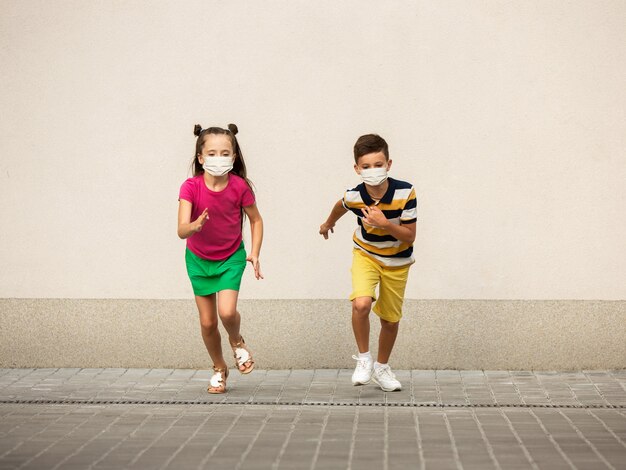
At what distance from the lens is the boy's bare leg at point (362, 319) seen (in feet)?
26.6

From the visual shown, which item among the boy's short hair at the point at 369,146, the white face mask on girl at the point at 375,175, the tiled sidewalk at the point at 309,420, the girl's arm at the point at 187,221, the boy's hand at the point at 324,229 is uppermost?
the boy's short hair at the point at 369,146

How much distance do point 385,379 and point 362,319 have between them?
18.7 inches

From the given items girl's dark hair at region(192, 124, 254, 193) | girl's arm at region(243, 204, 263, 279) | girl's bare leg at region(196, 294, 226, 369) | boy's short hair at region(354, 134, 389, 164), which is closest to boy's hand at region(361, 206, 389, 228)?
boy's short hair at region(354, 134, 389, 164)

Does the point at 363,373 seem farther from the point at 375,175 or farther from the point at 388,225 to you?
the point at 375,175

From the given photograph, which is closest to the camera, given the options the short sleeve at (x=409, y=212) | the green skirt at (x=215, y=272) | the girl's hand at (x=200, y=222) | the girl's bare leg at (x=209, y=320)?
the girl's hand at (x=200, y=222)

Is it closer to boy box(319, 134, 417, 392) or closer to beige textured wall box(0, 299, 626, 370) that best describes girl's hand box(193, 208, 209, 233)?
boy box(319, 134, 417, 392)

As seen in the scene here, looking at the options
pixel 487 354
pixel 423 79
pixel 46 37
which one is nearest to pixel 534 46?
pixel 423 79

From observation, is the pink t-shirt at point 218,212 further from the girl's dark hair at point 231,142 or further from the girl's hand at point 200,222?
the girl's hand at point 200,222

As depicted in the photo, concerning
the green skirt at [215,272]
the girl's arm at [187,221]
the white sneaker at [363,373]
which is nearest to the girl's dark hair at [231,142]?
the girl's arm at [187,221]

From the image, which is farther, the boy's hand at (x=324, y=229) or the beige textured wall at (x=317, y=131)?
the beige textured wall at (x=317, y=131)

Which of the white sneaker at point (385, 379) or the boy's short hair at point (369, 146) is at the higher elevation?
the boy's short hair at point (369, 146)

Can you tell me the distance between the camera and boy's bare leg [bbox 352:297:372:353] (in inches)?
319

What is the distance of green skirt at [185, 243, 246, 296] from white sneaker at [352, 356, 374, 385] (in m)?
1.02

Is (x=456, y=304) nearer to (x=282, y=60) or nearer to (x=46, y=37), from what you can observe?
(x=282, y=60)
